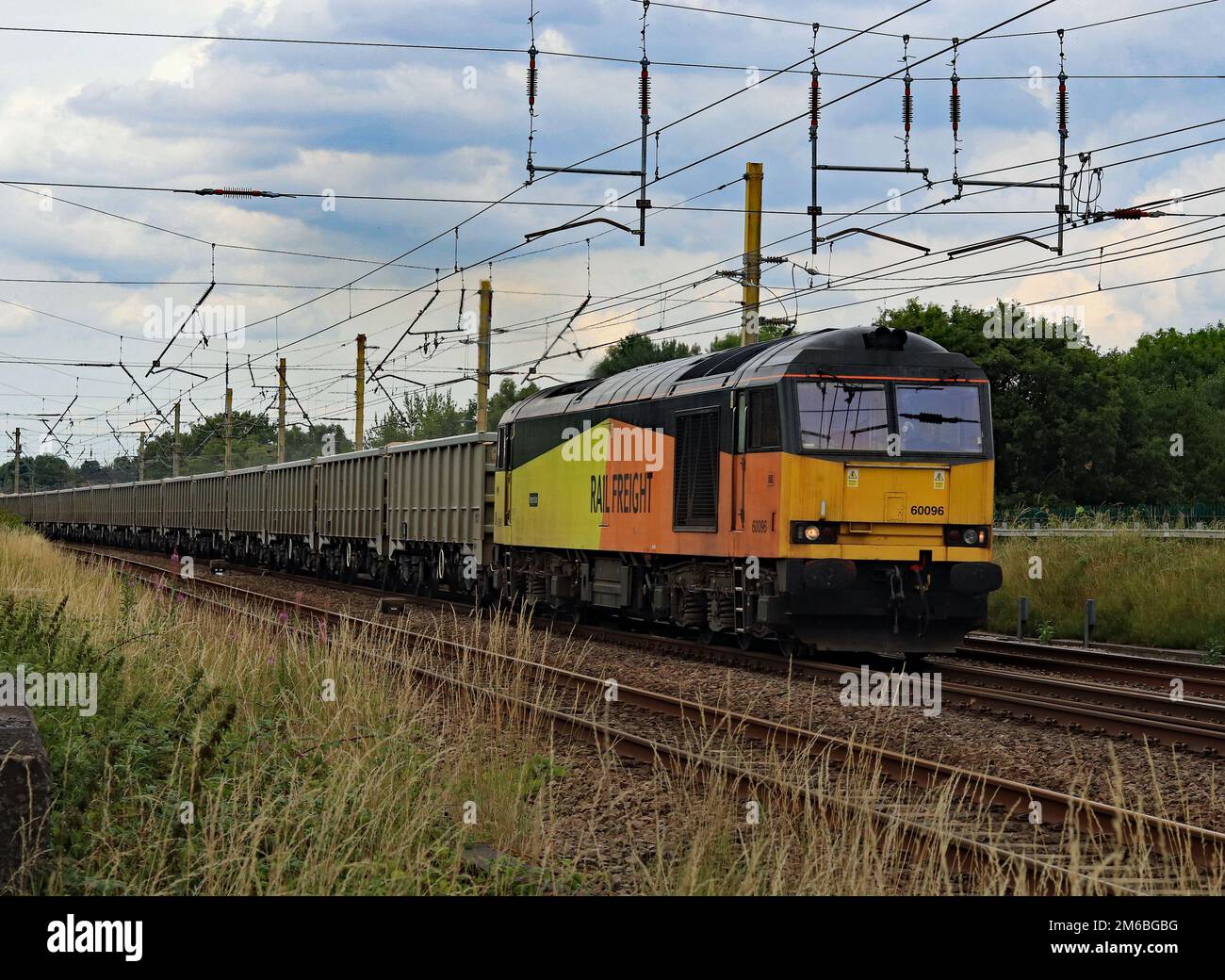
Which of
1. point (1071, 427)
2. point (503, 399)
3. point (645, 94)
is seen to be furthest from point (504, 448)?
point (503, 399)

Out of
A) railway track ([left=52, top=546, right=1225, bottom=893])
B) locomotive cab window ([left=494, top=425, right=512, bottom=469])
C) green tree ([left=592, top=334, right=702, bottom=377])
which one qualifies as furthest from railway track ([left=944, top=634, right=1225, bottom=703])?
green tree ([left=592, top=334, right=702, bottom=377])

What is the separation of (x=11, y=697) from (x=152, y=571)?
2622 centimetres

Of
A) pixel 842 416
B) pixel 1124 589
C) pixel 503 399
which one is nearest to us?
pixel 842 416

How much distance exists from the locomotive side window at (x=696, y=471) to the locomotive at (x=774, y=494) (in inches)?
1.1

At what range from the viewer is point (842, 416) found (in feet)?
50.4

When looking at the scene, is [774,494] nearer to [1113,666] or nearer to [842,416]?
[842,416]

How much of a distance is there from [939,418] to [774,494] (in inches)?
83.0

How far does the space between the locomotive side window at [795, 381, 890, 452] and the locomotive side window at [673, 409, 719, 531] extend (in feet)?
5.21

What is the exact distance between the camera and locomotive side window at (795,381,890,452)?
15.2 metres

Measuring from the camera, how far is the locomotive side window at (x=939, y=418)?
51.1 feet

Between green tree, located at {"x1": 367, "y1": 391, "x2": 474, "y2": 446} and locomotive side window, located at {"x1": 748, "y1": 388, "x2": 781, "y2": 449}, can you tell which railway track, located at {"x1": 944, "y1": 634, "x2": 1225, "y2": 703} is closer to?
locomotive side window, located at {"x1": 748, "y1": 388, "x2": 781, "y2": 449}

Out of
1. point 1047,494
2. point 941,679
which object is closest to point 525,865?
point 941,679

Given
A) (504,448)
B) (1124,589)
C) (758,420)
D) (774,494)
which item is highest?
(504,448)
